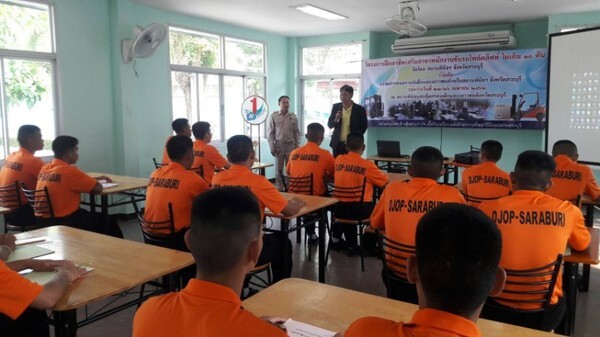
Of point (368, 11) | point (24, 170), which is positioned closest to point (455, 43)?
point (368, 11)

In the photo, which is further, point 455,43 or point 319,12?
point 455,43

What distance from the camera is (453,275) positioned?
0.95 metres

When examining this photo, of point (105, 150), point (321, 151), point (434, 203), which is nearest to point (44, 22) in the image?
point (105, 150)

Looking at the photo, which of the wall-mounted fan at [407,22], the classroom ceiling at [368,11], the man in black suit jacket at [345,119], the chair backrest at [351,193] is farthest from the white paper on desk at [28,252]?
the classroom ceiling at [368,11]

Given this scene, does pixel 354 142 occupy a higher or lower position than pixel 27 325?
higher

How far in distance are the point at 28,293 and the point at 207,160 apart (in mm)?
3651

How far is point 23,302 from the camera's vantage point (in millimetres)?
1442

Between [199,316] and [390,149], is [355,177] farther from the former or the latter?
[199,316]

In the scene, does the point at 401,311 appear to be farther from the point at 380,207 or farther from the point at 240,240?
the point at 380,207

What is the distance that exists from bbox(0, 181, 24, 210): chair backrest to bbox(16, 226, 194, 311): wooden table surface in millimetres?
1612

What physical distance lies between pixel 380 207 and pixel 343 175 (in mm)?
1406

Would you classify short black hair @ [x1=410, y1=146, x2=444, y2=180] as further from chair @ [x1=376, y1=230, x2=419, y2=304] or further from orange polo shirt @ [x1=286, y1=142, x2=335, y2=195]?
orange polo shirt @ [x1=286, y1=142, x2=335, y2=195]

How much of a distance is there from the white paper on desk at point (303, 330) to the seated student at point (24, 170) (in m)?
3.39

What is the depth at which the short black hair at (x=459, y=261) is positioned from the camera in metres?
0.95
